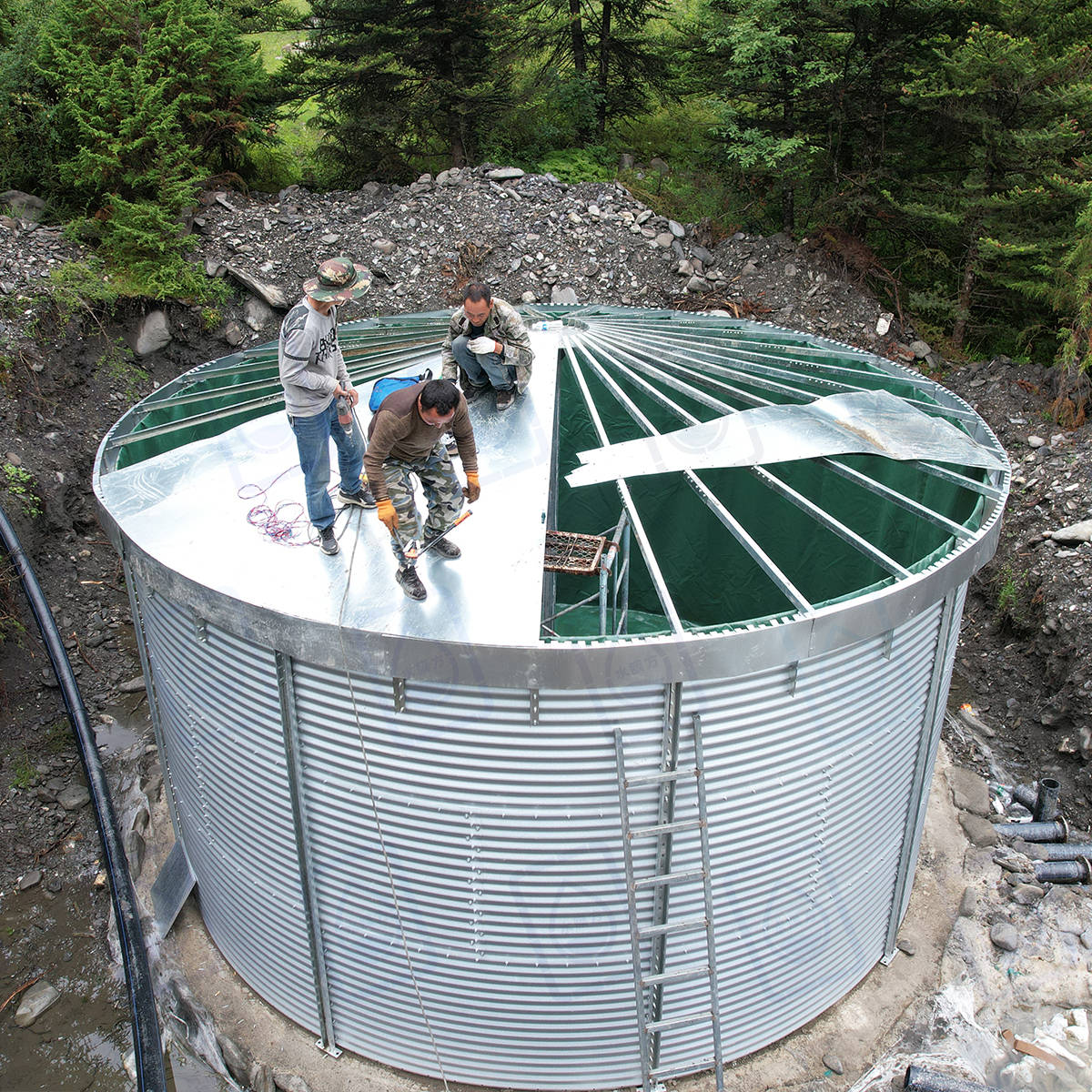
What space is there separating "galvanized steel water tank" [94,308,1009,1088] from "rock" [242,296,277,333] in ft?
33.5

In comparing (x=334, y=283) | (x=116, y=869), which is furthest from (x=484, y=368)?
(x=116, y=869)

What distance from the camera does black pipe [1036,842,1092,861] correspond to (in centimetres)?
1057

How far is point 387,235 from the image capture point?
20188 mm

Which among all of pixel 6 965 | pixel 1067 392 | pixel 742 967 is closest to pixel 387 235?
pixel 1067 392

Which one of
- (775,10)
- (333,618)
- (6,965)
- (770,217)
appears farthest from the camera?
(770,217)

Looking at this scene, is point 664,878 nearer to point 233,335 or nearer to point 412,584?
point 412,584

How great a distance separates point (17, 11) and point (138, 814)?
63.5 feet

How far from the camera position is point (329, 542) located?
7070 mm

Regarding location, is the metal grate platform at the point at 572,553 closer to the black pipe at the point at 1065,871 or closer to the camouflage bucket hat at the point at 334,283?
the camouflage bucket hat at the point at 334,283

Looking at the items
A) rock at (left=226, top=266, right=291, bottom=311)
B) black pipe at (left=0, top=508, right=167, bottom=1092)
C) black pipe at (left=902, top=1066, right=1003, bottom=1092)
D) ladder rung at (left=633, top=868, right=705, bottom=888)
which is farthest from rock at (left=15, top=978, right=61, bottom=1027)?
rock at (left=226, top=266, right=291, bottom=311)

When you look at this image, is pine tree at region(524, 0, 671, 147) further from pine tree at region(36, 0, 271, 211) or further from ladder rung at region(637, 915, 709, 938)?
ladder rung at region(637, 915, 709, 938)

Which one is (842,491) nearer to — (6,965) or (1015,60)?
→ (1015,60)

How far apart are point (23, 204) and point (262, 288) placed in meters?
6.11

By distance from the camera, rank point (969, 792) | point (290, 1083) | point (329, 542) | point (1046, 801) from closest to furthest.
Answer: point (329, 542) < point (290, 1083) < point (1046, 801) < point (969, 792)
